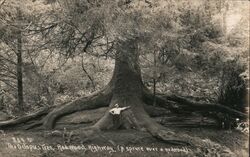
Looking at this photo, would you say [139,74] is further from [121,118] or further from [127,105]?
[121,118]

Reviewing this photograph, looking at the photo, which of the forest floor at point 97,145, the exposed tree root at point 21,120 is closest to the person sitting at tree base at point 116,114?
the forest floor at point 97,145

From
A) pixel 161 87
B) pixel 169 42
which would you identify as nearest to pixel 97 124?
pixel 169 42

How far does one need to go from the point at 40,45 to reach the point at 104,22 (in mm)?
3469

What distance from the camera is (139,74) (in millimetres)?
13828

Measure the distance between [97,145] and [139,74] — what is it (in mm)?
2569

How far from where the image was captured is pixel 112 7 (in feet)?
35.1

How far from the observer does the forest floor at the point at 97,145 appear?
1213cm

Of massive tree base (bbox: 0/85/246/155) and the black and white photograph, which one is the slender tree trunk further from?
massive tree base (bbox: 0/85/246/155)

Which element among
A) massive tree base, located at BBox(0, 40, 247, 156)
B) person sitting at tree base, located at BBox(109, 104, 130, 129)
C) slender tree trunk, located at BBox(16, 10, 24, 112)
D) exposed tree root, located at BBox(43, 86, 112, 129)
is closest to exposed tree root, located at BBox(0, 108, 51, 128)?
massive tree base, located at BBox(0, 40, 247, 156)

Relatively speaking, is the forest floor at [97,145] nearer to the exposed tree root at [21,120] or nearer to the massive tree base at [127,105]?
the massive tree base at [127,105]

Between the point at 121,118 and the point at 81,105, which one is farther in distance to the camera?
the point at 81,105

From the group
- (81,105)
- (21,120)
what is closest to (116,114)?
(81,105)

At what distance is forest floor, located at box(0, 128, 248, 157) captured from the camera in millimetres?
12133

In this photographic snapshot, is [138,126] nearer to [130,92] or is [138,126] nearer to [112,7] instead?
[130,92]
